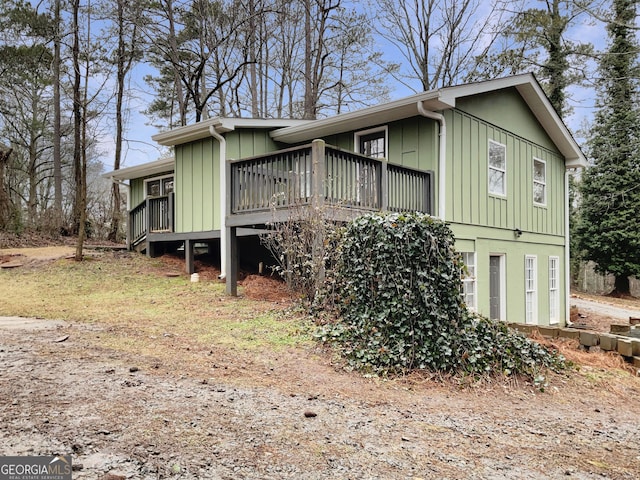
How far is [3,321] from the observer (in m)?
Result: 6.51

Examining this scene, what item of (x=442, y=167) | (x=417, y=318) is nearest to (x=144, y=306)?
(x=417, y=318)

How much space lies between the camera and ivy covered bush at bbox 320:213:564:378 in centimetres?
490

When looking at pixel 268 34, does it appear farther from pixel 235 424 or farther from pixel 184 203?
pixel 235 424

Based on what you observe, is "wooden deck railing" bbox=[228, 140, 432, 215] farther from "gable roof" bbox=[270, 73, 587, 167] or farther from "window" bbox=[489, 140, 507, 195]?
"window" bbox=[489, 140, 507, 195]

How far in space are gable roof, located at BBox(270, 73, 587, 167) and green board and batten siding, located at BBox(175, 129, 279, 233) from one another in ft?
2.04

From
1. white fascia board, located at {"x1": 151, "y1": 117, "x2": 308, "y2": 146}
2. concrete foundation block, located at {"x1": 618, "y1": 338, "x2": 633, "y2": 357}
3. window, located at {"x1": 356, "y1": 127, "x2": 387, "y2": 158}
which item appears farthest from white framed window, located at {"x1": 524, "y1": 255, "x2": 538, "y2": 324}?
white fascia board, located at {"x1": 151, "y1": 117, "x2": 308, "y2": 146}

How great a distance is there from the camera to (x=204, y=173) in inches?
468

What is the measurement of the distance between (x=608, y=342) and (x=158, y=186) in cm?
1336

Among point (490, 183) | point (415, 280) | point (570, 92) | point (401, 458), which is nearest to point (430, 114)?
point (490, 183)

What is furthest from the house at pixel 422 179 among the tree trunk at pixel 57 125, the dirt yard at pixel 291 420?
the tree trunk at pixel 57 125

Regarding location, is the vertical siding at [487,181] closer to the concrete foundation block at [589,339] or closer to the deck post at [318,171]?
the deck post at [318,171]

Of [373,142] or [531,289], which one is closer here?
[373,142]

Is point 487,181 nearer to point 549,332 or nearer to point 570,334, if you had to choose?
point 549,332

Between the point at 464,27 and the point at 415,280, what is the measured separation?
18.4 meters
